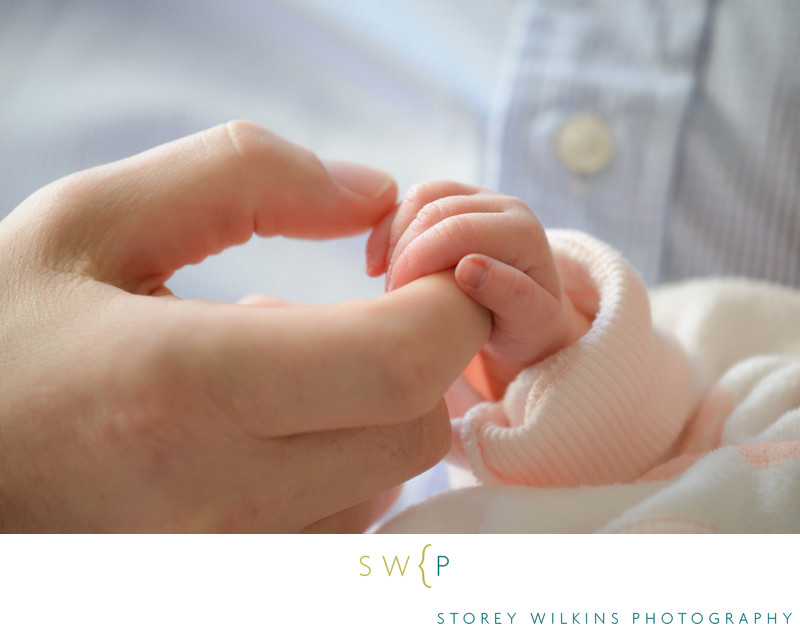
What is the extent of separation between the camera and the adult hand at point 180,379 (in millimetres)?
384

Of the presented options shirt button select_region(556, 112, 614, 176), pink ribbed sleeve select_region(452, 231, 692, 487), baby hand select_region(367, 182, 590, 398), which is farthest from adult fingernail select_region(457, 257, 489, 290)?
shirt button select_region(556, 112, 614, 176)

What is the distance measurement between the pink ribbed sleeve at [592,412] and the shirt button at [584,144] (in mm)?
254

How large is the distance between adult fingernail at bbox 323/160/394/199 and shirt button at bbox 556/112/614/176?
32 cm

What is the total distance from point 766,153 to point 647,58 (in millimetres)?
173

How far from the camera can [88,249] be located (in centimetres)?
47

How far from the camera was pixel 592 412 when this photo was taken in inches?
20.9

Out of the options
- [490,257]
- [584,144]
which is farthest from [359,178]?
[584,144]

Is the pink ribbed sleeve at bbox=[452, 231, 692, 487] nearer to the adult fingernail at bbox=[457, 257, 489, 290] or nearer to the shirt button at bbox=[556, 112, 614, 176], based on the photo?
the adult fingernail at bbox=[457, 257, 489, 290]

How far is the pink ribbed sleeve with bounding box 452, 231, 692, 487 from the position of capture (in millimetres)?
527

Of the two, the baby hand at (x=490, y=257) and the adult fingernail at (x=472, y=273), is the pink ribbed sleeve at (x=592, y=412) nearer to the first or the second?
the baby hand at (x=490, y=257)

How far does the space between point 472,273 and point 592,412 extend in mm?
170
